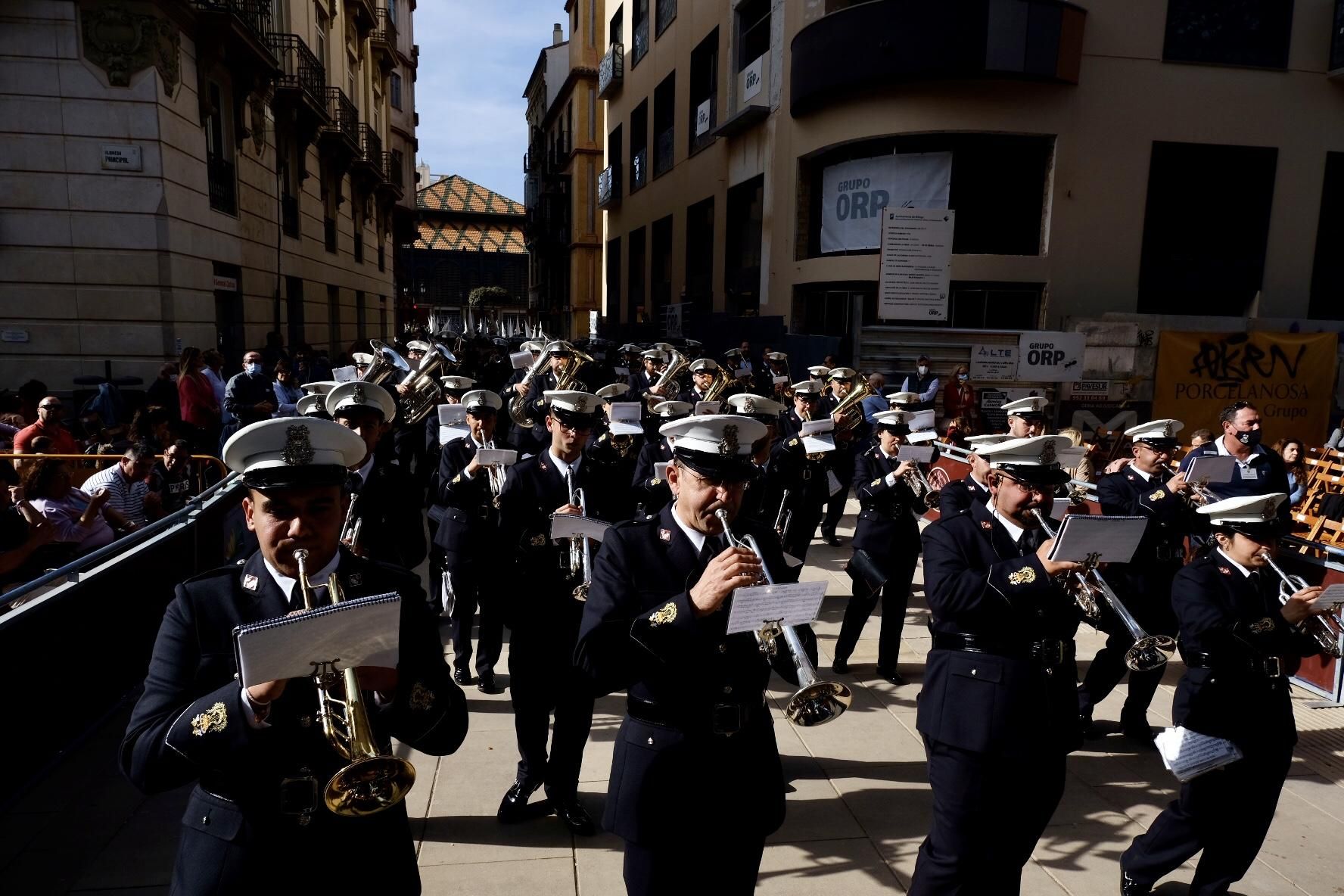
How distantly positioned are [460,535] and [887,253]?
12.5 m

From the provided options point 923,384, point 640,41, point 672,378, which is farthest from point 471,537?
point 640,41

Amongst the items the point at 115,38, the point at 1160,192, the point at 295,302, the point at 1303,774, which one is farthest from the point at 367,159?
the point at 1303,774

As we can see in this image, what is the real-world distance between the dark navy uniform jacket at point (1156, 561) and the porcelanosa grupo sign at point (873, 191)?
1179 centimetres

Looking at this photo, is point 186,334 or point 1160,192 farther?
point 1160,192

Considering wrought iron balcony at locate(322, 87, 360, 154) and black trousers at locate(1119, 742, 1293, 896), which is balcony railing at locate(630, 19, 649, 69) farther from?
black trousers at locate(1119, 742, 1293, 896)

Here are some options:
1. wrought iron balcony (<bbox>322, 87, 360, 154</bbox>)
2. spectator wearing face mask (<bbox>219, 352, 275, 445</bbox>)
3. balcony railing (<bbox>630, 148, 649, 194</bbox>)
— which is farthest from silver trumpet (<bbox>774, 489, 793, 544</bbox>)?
balcony railing (<bbox>630, 148, 649, 194</bbox>)

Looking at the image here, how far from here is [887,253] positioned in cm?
1662

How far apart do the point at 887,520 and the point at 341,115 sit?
2508cm

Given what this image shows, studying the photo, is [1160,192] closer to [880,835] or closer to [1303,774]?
[1303,774]

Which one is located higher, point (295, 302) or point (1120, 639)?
point (295, 302)

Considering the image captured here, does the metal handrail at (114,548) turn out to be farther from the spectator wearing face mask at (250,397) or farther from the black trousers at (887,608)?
the black trousers at (887,608)

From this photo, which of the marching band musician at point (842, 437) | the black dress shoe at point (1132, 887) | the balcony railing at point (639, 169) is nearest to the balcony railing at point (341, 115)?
the balcony railing at point (639, 169)

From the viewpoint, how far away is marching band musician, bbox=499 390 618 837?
15.6 ft

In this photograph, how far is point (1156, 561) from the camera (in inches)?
248
